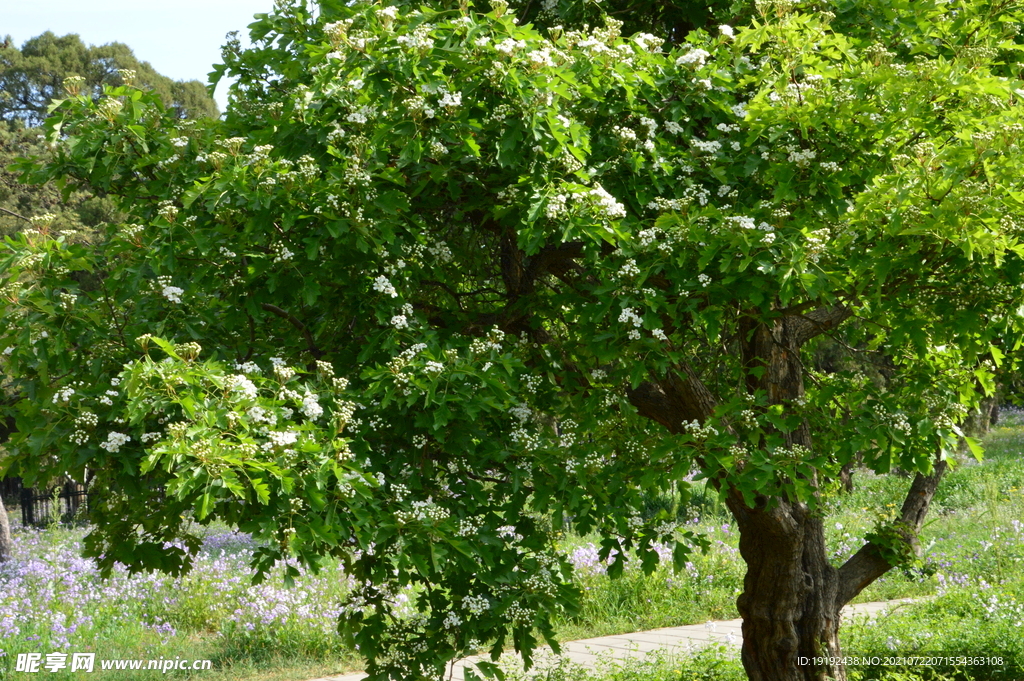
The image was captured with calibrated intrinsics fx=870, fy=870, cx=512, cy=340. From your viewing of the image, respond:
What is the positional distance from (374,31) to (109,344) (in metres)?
1.86

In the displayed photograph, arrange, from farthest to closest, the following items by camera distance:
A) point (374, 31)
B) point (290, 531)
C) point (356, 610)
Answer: point (356, 610), point (374, 31), point (290, 531)

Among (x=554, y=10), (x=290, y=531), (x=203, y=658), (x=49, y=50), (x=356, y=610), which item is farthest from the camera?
(x=49, y=50)

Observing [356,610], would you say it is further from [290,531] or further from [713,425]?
[713,425]

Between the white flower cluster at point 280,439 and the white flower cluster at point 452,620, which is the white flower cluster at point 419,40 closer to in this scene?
the white flower cluster at point 280,439

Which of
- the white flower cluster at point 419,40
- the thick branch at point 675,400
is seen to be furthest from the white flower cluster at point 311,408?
the thick branch at point 675,400

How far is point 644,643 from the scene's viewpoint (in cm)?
864

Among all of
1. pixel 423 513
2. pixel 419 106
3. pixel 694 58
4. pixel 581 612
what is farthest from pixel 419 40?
pixel 581 612

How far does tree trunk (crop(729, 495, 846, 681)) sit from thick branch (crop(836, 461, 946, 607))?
157 millimetres

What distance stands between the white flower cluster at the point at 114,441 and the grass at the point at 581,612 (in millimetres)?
3837

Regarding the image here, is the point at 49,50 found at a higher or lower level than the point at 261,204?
higher

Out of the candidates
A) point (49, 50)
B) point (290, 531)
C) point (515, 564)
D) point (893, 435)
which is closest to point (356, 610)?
point (515, 564)

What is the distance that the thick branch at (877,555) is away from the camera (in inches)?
239

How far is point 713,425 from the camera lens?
4.18 metres

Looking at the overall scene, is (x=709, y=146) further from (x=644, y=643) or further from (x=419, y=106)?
(x=644, y=643)
